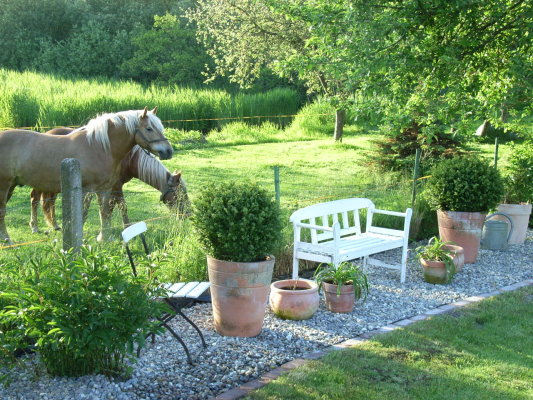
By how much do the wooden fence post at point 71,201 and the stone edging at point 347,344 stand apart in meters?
1.74

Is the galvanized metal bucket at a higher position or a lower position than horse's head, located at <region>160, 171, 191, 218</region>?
lower

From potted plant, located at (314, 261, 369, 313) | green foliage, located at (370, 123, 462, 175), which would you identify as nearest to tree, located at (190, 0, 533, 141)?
green foliage, located at (370, 123, 462, 175)

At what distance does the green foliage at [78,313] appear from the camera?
379cm

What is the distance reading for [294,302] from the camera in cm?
575

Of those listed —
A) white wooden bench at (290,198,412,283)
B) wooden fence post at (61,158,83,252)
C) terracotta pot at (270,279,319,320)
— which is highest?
wooden fence post at (61,158,83,252)

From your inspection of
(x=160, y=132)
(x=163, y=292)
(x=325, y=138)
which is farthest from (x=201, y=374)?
(x=325, y=138)

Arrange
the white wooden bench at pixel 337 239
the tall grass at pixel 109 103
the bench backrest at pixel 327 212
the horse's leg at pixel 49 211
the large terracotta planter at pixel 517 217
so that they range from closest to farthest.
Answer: the white wooden bench at pixel 337 239 → the bench backrest at pixel 327 212 → the horse's leg at pixel 49 211 → the large terracotta planter at pixel 517 217 → the tall grass at pixel 109 103

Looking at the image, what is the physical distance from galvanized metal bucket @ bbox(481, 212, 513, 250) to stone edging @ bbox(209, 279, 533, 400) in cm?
147

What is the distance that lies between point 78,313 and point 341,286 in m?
2.87

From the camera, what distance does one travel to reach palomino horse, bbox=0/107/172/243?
7.86 metres

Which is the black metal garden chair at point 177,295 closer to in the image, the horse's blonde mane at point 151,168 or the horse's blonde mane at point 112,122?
the horse's blonde mane at point 112,122

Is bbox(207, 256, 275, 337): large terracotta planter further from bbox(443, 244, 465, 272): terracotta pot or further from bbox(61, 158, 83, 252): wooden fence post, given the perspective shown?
bbox(443, 244, 465, 272): terracotta pot

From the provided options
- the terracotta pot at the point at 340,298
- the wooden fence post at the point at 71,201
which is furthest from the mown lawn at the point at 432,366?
the wooden fence post at the point at 71,201

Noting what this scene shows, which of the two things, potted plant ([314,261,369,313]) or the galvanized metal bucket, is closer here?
potted plant ([314,261,369,313])
